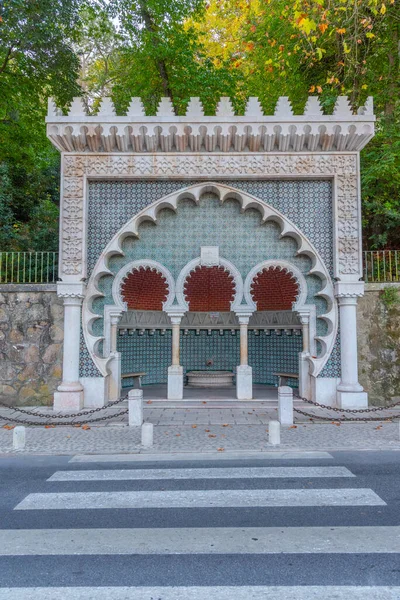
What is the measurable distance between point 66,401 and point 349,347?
22.0 feet

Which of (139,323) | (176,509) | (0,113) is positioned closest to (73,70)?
(0,113)

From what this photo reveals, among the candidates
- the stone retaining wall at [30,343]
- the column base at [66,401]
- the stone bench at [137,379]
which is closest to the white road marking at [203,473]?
the column base at [66,401]

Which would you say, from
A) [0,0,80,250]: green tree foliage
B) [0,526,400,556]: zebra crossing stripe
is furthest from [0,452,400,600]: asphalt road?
[0,0,80,250]: green tree foliage

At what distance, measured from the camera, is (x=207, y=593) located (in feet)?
9.58

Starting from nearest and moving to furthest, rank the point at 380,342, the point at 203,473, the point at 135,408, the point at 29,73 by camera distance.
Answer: the point at 203,473 → the point at 135,408 → the point at 380,342 → the point at 29,73

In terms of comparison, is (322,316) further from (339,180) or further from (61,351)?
(61,351)

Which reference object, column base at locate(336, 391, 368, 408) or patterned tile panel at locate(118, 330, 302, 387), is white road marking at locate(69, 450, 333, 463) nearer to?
column base at locate(336, 391, 368, 408)

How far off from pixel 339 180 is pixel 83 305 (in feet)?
22.7

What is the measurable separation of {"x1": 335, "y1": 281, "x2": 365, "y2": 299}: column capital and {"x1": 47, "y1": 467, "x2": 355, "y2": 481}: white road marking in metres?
5.03

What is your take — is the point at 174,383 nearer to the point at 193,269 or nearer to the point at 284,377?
the point at 193,269

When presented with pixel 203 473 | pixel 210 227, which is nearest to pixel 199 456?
pixel 203 473

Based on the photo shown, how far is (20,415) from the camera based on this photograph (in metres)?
9.45

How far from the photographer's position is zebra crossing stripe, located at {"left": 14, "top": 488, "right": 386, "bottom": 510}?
15.2ft

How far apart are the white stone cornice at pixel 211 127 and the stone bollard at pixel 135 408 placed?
19.4 feet
